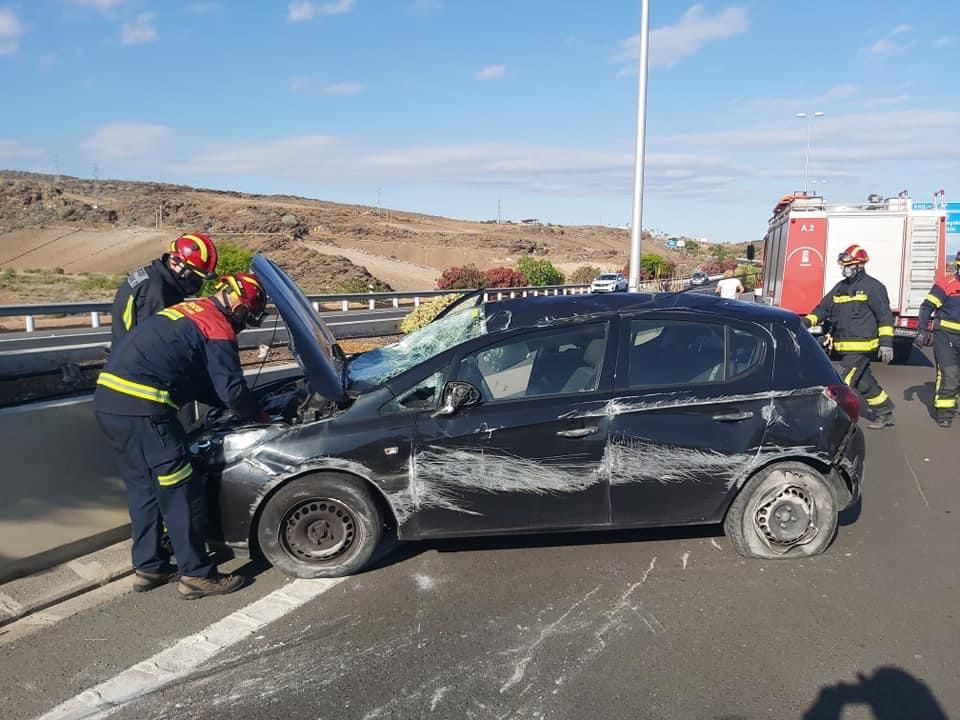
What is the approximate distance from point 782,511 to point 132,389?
12.2 ft

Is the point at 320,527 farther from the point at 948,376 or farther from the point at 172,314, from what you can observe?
the point at 948,376

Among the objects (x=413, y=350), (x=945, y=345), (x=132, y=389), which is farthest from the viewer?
(x=945, y=345)

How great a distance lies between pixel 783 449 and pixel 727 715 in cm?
193

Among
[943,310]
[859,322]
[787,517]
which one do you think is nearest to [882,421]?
[859,322]

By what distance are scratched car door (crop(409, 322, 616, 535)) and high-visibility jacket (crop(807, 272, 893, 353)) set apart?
4.78 meters

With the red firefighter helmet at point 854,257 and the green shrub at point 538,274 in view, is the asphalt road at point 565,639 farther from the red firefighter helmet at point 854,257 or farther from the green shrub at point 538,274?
the green shrub at point 538,274

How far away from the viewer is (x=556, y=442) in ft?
15.1

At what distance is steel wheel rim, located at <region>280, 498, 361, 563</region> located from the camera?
4.63 m

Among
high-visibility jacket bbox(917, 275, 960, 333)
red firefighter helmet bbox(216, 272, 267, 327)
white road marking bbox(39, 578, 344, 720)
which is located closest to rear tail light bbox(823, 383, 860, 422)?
white road marking bbox(39, 578, 344, 720)

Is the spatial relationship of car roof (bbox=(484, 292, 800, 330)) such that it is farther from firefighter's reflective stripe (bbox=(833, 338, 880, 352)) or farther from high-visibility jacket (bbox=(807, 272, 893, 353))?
firefighter's reflective stripe (bbox=(833, 338, 880, 352))

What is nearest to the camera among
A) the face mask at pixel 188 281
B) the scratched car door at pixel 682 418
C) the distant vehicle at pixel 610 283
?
the scratched car door at pixel 682 418

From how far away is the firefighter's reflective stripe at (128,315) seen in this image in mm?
5164

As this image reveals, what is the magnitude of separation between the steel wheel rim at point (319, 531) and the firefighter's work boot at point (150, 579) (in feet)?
2.20

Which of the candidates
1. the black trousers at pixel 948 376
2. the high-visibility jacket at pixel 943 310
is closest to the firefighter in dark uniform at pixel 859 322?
the black trousers at pixel 948 376
